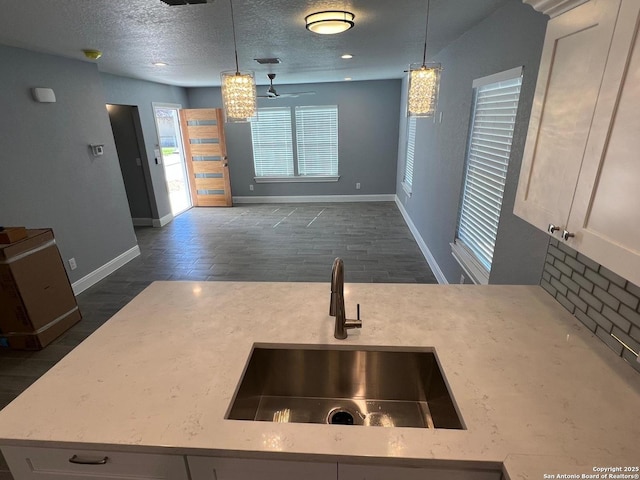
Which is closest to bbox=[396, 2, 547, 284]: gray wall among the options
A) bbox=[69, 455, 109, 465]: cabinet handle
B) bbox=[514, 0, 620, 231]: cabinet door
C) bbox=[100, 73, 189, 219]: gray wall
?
bbox=[514, 0, 620, 231]: cabinet door

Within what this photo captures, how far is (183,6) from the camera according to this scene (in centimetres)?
195

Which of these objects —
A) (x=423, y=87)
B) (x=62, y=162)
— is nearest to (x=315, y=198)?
(x=62, y=162)

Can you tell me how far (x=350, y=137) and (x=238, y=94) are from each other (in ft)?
17.4

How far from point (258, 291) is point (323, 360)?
0.53 metres

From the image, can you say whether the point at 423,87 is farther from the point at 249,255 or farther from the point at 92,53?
the point at 249,255

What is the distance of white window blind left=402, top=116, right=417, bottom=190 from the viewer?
529 cm

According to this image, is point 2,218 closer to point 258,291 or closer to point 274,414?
point 258,291

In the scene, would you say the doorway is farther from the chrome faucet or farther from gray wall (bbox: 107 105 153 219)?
the chrome faucet

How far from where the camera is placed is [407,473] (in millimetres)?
847

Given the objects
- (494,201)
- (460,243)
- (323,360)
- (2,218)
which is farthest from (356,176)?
(323,360)

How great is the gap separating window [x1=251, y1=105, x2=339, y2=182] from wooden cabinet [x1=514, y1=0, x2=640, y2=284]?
619 cm

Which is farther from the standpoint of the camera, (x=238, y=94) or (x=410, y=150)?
(x=410, y=150)

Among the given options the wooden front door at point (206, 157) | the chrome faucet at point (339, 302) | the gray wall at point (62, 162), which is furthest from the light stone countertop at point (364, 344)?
the wooden front door at point (206, 157)

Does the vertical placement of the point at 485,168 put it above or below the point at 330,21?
below
